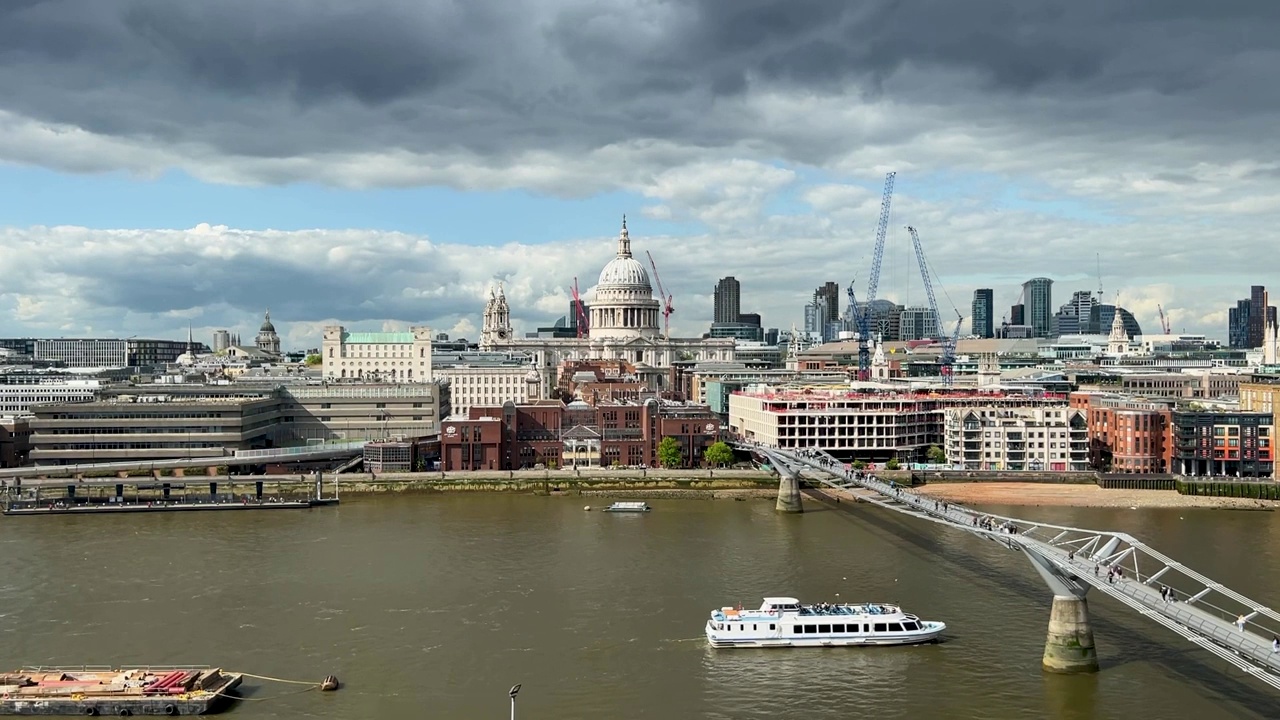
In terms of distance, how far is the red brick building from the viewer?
5903cm

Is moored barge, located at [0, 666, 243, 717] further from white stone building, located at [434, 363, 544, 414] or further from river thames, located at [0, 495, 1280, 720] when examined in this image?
white stone building, located at [434, 363, 544, 414]

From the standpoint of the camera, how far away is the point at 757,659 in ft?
83.0

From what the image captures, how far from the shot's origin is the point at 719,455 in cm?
5844

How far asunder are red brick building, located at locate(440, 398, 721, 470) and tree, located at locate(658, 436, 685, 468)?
0.70m

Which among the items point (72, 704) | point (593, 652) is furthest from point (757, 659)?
point (72, 704)

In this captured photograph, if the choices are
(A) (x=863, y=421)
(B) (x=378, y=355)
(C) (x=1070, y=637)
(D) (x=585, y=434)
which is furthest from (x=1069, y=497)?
(B) (x=378, y=355)

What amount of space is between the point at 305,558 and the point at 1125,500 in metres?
35.3

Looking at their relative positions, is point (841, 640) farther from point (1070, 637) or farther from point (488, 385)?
point (488, 385)

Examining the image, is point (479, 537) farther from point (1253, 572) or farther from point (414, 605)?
point (1253, 572)

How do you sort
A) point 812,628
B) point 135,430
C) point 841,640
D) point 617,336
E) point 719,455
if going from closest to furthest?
point 841,640, point 812,628, point 719,455, point 135,430, point 617,336

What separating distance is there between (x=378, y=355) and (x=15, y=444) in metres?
39.4

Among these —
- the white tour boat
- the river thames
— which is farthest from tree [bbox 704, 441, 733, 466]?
the white tour boat

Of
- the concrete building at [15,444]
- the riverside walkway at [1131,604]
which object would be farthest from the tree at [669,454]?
the concrete building at [15,444]

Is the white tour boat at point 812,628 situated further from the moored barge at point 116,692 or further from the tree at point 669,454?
the tree at point 669,454
